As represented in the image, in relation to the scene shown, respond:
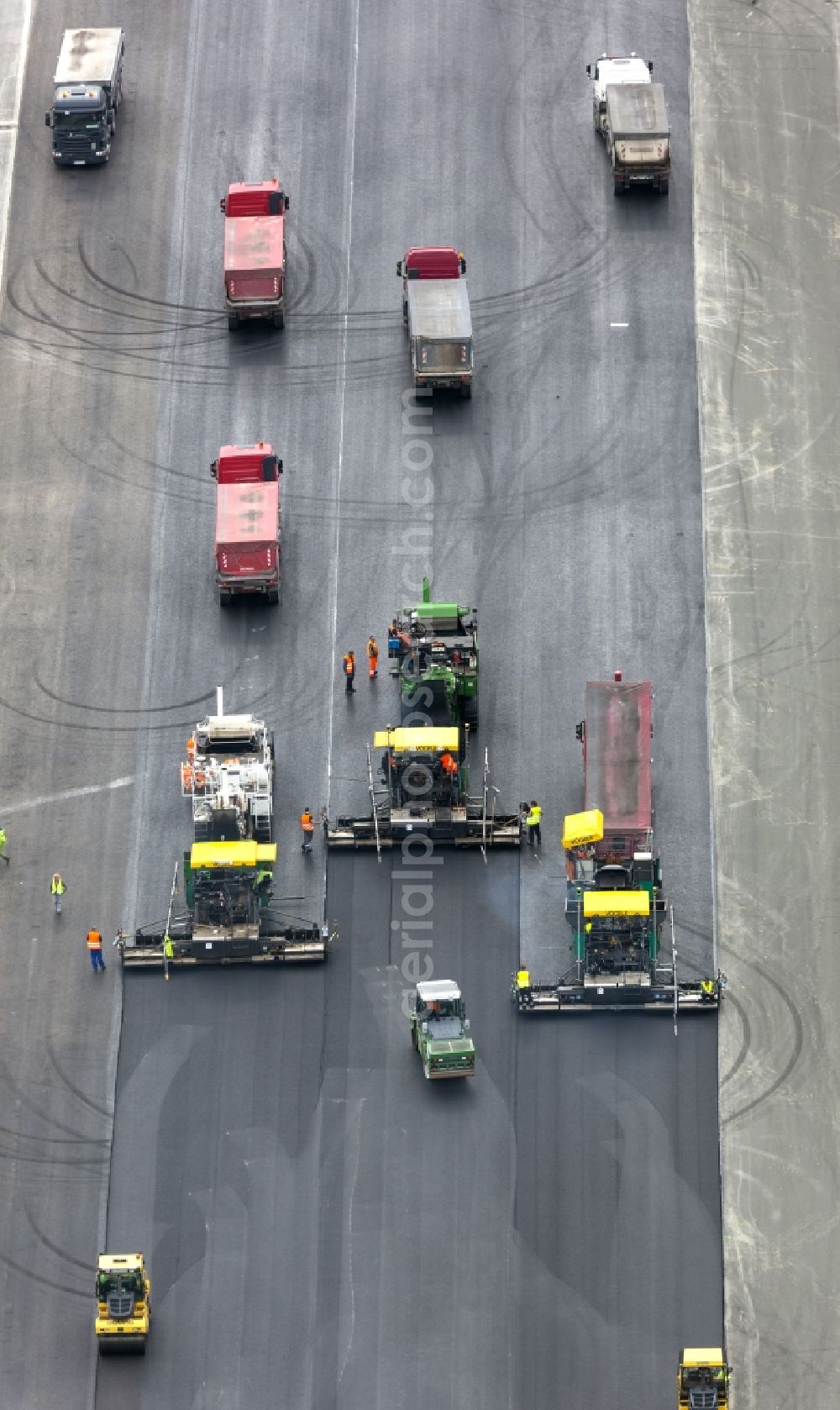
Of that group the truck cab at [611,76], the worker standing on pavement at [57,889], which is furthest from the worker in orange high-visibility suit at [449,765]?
the truck cab at [611,76]

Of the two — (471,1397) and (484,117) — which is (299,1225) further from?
(484,117)

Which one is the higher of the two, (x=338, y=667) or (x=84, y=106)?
(x=84, y=106)

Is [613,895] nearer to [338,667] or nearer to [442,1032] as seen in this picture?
[442,1032]

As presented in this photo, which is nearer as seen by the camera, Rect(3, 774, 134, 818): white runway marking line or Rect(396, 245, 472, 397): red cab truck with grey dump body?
Rect(3, 774, 134, 818): white runway marking line

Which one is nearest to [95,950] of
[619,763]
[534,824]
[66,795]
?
[66,795]

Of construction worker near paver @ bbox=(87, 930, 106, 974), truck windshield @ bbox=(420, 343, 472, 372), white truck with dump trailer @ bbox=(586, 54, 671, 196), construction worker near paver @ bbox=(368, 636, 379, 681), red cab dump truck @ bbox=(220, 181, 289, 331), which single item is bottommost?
construction worker near paver @ bbox=(87, 930, 106, 974)

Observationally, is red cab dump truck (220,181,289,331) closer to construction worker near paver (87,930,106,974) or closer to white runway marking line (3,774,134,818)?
white runway marking line (3,774,134,818)

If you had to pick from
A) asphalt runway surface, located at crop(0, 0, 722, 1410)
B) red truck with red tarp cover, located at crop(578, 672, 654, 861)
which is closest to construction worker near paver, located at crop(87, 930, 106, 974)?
asphalt runway surface, located at crop(0, 0, 722, 1410)
